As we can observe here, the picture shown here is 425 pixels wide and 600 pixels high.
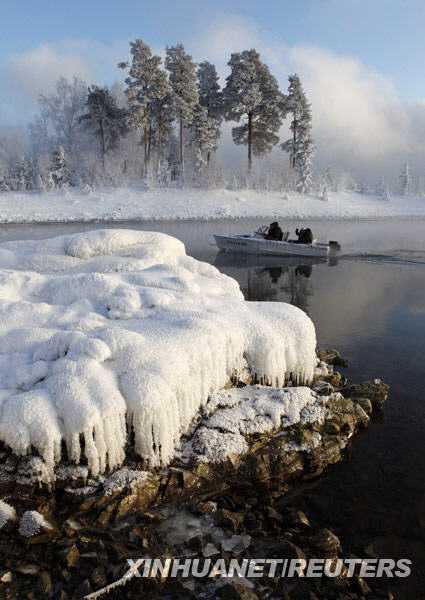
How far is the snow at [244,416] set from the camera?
7.55 meters

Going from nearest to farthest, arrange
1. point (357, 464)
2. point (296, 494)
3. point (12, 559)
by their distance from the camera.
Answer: point (12, 559), point (296, 494), point (357, 464)

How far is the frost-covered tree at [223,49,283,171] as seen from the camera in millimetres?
57281

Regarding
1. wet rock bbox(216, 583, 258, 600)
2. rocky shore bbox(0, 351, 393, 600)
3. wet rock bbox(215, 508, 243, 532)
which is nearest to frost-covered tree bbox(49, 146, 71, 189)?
rocky shore bbox(0, 351, 393, 600)

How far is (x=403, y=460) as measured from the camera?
786 cm

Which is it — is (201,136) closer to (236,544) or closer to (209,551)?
(236,544)

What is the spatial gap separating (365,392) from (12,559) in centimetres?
743

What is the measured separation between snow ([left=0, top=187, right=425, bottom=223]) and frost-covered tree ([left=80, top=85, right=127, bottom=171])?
35.7ft

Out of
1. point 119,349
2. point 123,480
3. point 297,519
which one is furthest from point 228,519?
point 119,349

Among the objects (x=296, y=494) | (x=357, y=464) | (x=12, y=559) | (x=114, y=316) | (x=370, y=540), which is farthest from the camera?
(x=114, y=316)

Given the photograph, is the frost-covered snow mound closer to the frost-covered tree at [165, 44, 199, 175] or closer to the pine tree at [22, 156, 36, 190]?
the frost-covered tree at [165, 44, 199, 175]

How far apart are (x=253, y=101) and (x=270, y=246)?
115 feet

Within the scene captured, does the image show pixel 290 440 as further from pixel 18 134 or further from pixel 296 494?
pixel 18 134

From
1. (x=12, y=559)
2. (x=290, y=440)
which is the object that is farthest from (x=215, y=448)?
(x=12, y=559)

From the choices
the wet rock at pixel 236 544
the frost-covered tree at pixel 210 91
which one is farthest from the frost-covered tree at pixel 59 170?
the wet rock at pixel 236 544
